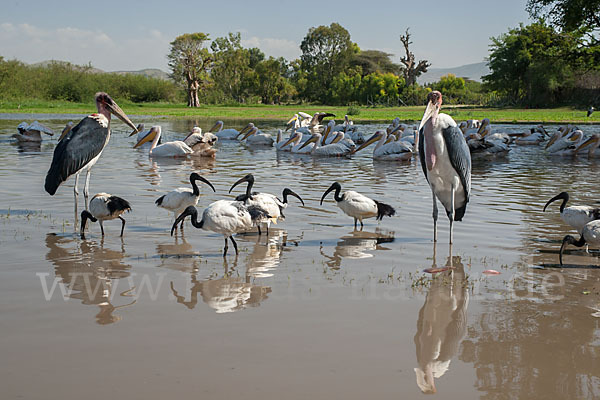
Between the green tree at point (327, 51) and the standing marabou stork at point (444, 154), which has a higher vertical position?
the green tree at point (327, 51)

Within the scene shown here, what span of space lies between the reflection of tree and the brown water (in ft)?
0.05

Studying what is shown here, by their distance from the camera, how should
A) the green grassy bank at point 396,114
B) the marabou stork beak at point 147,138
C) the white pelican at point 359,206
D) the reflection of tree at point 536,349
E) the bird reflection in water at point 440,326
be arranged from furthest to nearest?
Answer: the green grassy bank at point 396,114 → the marabou stork beak at point 147,138 → the white pelican at point 359,206 → the bird reflection in water at point 440,326 → the reflection of tree at point 536,349

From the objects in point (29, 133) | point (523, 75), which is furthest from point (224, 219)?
point (523, 75)

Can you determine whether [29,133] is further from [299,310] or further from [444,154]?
[299,310]

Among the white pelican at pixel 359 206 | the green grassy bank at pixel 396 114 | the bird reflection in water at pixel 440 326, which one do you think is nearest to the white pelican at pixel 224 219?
the white pelican at pixel 359 206

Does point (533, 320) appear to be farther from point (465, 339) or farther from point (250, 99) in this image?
point (250, 99)

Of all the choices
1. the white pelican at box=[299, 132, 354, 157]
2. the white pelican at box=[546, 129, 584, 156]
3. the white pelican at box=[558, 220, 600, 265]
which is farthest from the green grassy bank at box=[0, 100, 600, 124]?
the white pelican at box=[558, 220, 600, 265]

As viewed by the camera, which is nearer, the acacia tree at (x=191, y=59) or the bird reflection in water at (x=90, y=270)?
the bird reflection in water at (x=90, y=270)

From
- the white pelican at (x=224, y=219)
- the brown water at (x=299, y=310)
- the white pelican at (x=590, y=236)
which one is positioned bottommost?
the brown water at (x=299, y=310)

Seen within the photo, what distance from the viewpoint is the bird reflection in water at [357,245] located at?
6848mm

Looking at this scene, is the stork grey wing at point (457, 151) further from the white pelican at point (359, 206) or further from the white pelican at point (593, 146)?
the white pelican at point (593, 146)

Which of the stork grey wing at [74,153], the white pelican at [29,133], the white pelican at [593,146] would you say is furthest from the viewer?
the white pelican at [29,133]

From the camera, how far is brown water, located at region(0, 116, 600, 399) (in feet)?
12.3

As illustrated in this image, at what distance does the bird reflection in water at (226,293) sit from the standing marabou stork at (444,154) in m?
2.71
